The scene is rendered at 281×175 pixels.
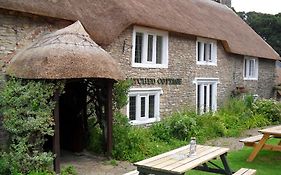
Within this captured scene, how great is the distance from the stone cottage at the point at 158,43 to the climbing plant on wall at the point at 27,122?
1762mm

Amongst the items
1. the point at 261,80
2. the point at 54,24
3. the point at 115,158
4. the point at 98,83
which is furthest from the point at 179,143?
the point at 261,80

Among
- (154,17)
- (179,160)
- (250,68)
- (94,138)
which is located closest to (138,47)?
Answer: (154,17)

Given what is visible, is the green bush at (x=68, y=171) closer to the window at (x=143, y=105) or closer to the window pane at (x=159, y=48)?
the window at (x=143, y=105)

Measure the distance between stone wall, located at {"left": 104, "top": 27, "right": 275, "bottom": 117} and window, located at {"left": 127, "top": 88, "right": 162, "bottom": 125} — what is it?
13.2 inches

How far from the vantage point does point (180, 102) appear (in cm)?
1581

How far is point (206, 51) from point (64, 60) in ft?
36.3

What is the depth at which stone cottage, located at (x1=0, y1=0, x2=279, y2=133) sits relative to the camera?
10.0 m

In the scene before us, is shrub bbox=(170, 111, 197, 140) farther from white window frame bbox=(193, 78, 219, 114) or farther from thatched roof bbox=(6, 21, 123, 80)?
thatched roof bbox=(6, 21, 123, 80)

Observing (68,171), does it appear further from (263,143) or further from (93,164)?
(263,143)

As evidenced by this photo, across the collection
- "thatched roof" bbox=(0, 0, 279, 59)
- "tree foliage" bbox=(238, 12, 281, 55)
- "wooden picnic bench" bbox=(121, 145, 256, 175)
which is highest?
"tree foliage" bbox=(238, 12, 281, 55)

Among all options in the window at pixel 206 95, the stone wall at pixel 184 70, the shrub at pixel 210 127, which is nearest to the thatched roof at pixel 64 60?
the stone wall at pixel 184 70

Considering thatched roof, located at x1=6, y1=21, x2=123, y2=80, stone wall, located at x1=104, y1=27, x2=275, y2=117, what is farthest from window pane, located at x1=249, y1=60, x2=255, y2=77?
thatched roof, located at x1=6, y1=21, x2=123, y2=80

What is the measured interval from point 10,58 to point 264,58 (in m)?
18.9

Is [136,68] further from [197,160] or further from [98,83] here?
[197,160]
